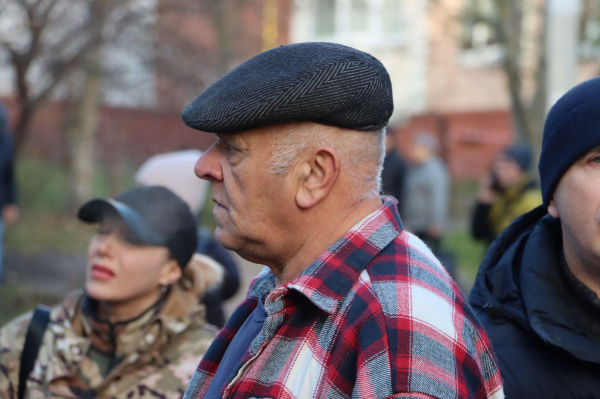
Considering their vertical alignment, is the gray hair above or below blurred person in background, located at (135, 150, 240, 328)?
above

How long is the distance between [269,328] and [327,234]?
0.26 metres

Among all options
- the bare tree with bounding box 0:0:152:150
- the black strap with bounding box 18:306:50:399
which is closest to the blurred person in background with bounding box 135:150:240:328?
the black strap with bounding box 18:306:50:399

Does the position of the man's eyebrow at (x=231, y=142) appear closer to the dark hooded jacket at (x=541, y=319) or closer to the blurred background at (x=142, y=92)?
the dark hooded jacket at (x=541, y=319)

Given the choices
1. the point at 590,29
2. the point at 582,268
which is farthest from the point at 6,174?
the point at 590,29

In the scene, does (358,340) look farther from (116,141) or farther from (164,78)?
(116,141)

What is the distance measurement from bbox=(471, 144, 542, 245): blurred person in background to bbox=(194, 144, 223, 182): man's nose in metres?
4.33

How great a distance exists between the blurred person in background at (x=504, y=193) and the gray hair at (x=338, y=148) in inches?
167

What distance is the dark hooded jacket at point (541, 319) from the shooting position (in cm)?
201

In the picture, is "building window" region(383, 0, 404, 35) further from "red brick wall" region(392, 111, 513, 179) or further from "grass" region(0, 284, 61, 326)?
"grass" region(0, 284, 61, 326)

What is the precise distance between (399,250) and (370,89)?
14.7 inches

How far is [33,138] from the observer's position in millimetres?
12039

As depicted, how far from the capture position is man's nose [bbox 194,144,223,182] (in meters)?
1.77

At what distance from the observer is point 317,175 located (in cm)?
168

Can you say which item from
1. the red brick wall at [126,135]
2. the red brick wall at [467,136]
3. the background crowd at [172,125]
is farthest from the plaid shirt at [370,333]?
the red brick wall at [467,136]
